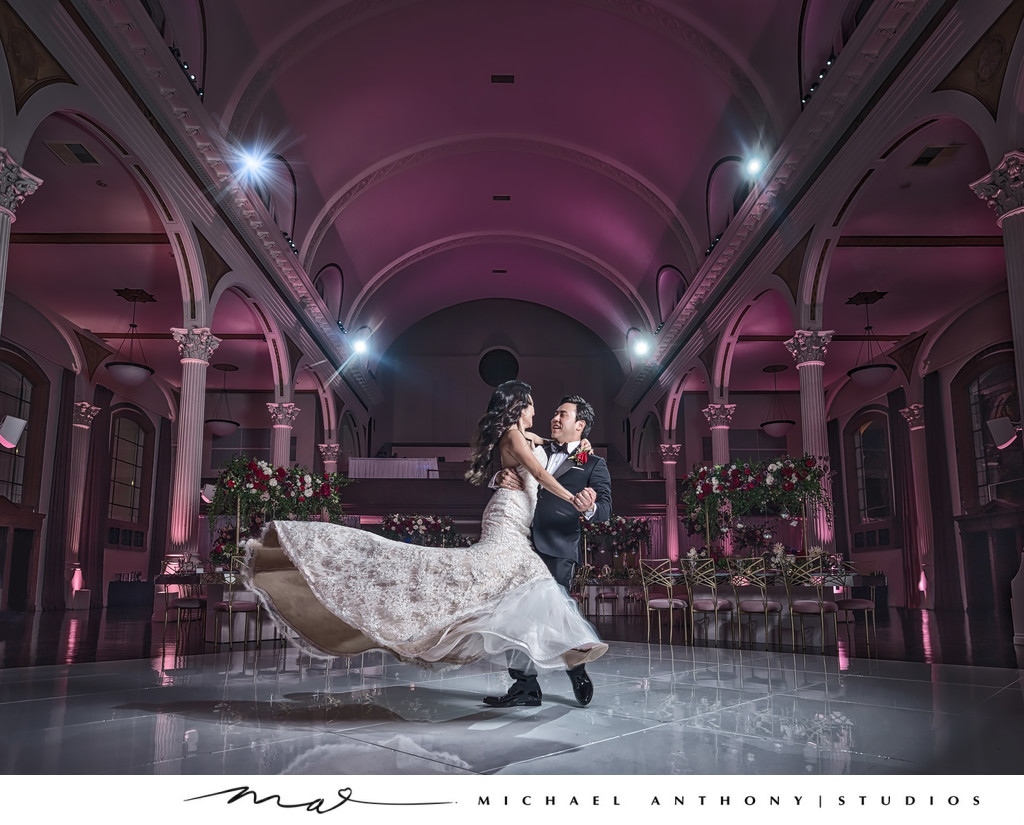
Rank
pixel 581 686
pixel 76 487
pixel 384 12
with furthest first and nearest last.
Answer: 1. pixel 76 487
2. pixel 384 12
3. pixel 581 686

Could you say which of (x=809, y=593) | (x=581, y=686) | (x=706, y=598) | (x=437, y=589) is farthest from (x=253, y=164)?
(x=581, y=686)

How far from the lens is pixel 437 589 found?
3.92m

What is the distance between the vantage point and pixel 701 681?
17.6 feet

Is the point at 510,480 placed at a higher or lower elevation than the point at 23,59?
lower

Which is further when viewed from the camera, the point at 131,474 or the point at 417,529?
the point at 131,474

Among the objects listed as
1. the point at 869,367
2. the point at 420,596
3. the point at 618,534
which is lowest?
the point at 420,596

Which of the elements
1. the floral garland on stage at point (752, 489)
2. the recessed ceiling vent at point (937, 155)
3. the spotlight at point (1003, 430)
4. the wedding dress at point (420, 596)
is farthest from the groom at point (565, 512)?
the spotlight at point (1003, 430)

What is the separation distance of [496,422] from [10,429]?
44.1 feet

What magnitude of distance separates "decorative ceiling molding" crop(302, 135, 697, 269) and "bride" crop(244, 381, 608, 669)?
13569 mm

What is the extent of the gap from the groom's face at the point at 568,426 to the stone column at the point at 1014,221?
15.3 feet

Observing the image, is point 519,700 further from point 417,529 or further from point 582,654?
point 417,529

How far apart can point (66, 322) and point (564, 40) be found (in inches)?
483

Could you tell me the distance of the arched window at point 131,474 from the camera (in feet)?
67.2
